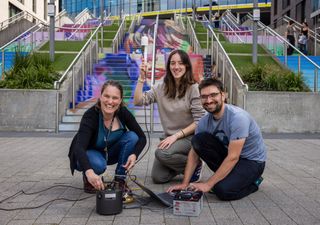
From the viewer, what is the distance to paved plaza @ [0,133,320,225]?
3.28 meters

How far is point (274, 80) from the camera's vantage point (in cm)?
1036

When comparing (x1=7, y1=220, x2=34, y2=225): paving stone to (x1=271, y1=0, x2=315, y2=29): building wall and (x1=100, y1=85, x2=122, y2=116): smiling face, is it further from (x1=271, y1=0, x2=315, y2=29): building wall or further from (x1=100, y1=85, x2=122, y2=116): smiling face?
(x1=271, y1=0, x2=315, y2=29): building wall

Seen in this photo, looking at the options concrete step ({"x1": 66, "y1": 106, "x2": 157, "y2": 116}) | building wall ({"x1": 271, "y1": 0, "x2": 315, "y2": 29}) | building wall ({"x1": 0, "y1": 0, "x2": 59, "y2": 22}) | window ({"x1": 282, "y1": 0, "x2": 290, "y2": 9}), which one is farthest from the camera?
window ({"x1": 282, "y1": 0, "x2": 290, "y2": 9})

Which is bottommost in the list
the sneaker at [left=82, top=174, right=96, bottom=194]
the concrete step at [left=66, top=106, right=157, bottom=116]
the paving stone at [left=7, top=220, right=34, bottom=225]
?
the paving stone at [left=7, top=220, right=34, bottom=225]

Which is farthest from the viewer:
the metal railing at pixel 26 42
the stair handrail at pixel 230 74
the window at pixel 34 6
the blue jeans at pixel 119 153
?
the window at pixel 34 6

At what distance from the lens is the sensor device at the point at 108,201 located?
10.9 ft

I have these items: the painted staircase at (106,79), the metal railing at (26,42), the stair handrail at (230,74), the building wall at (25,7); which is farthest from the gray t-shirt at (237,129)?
the building wall at (25,7)

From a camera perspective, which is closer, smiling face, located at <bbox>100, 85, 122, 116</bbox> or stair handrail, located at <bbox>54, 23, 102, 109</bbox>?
smiling face, located at <bbox>100, 85, 122, 116</bbox>

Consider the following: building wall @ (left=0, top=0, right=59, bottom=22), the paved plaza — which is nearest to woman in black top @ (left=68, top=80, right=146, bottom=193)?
the paved plaza

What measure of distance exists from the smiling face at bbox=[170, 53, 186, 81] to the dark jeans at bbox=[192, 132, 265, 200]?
27.7 inches

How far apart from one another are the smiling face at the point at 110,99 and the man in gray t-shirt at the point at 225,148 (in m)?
0.77

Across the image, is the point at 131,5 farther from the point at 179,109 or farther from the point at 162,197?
the point at 162,197

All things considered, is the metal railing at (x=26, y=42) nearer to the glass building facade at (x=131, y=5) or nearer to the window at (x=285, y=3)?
the window at (x=285, y=3)

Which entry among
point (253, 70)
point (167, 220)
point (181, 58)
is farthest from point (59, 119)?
point (167, 220)
